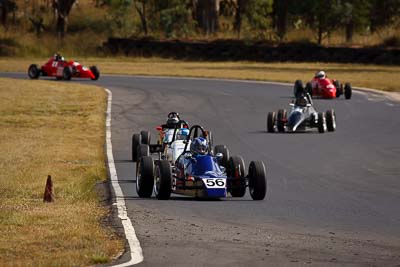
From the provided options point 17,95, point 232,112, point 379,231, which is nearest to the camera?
point 379,231

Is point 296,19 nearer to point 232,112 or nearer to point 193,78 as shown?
point 193,78

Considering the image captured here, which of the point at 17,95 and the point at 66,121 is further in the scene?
the point at 17,95

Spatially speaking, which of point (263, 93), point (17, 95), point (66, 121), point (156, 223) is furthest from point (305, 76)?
point (156, 223)

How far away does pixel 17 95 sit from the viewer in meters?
42.1

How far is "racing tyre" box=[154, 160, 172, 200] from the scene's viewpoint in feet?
53.6

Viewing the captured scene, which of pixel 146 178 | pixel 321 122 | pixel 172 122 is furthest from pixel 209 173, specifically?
pixel 321 122

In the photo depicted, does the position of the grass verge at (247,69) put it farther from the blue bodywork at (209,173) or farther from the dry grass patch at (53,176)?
the blue bodywork at (209,173)

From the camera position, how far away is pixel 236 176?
55.6 ft

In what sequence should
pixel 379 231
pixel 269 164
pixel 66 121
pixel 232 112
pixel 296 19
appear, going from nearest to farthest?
pixel 379 231
pixel 269 164
pixel 66 121
pixel 232 112
pixel 296 19

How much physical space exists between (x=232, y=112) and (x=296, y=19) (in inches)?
1824

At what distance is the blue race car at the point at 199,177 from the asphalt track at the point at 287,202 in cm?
19

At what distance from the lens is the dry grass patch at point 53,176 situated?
11.9 metres

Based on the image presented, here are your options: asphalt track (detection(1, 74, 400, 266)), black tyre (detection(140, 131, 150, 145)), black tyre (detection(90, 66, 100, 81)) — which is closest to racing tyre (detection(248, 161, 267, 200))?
asphalt track (detection(1, 74, 400, 266))

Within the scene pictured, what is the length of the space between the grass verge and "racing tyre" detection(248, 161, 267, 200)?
3006 cm
